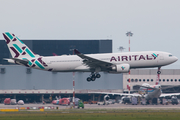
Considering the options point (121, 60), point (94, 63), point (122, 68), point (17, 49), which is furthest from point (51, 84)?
point (122, 68)

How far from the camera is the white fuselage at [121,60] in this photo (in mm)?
60844

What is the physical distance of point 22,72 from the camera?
117 metres

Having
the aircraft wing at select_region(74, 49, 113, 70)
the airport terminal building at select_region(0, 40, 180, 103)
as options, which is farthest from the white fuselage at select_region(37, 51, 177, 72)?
the airport terminal building at select_region(0, 40, 180, 103)

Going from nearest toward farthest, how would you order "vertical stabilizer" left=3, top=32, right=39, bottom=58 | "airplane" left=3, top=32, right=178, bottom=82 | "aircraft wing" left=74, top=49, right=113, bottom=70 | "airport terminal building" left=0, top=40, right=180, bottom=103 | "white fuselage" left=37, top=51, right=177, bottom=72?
1. "aircraft wing" left=74, top=49, right=113, bottom=70
2. "airplane" left=3, top=32, right=178, bottom=82
3. "white fuselage" left=37, top=51, right=177, bottom=72
4. "vertical stabilizer" left=3, top=32, right=39, bottom=58
5. "airport terminal building" left=0, top=40, right=180, bottom=103

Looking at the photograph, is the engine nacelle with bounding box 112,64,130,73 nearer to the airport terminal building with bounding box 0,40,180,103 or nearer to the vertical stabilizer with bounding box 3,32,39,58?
the vertical stabilizer with bounding box 3,32,39,58

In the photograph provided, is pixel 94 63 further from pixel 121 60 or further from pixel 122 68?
pixel 122 68

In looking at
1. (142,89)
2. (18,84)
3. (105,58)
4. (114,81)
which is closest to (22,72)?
(18,84)

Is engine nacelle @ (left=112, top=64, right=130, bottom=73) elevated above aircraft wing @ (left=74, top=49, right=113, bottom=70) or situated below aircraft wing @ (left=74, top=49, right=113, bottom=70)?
below

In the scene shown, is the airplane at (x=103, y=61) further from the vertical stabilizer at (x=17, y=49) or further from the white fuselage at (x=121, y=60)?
the vertical stabilizer at (x=17, y=49)

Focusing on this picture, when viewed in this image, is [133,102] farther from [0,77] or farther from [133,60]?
[0,77]

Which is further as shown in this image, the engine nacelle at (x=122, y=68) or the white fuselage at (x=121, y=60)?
the white fuselage at (x=121, y=60)

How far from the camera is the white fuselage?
60844mm

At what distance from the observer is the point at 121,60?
6119 cm

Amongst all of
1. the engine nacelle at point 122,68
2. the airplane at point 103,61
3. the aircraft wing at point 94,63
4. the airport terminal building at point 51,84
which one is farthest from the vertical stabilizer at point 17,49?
the airport terminal building at point 51,84
